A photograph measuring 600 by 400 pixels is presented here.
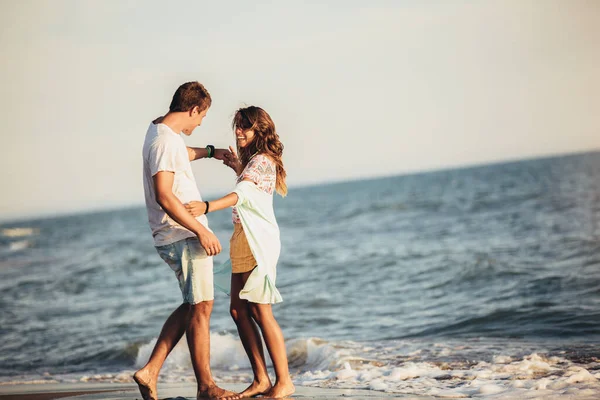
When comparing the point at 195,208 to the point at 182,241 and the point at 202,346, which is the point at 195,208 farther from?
the point at 202,346

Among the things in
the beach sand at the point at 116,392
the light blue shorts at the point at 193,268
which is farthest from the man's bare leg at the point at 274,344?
the light blue shorts at the point at 193,268

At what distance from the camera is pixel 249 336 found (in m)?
4.68

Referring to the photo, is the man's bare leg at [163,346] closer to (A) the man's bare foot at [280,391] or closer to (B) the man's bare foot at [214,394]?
(B) the man's bare foot at [214,394]

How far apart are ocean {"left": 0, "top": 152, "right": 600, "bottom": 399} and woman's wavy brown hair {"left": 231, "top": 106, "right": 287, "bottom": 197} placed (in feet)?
6.49

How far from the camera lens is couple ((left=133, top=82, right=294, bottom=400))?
14.4 ft

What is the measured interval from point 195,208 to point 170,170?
0.27m

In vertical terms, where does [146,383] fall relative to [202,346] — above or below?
below

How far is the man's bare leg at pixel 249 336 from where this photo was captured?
4.65m

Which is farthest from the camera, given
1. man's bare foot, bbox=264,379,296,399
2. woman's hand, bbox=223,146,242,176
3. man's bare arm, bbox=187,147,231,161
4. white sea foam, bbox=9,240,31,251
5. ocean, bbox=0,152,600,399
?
white sea foam, bbox=9,240,31,251

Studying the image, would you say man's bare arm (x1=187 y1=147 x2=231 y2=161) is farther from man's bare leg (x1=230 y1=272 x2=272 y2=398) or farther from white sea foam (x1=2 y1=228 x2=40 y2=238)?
white sea foam (x1=2 y1=228 x2=40 y2=238)

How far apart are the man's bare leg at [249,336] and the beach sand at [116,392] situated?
30 cm

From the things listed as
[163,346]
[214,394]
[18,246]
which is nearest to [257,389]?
[214,394]

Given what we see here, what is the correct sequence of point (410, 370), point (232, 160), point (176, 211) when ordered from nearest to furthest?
1. point (176, 211)
2. point (232, 160)
3. point (410, 370)

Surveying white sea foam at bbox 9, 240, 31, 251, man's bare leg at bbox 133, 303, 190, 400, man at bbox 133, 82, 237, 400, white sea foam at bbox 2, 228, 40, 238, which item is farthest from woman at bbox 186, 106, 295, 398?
white sea foam at bbox 2, 228, 40, 238
